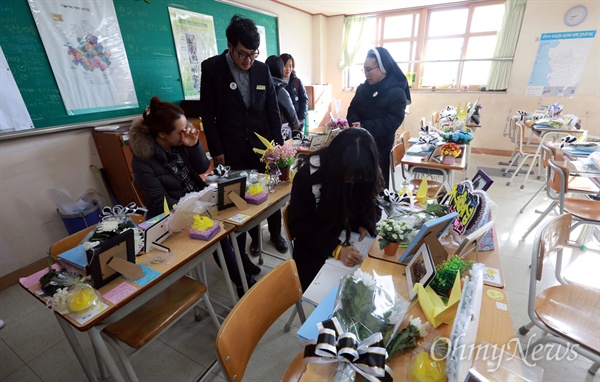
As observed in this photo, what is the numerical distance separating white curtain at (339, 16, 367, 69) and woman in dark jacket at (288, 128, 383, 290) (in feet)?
19.6

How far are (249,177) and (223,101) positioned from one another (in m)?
0.73

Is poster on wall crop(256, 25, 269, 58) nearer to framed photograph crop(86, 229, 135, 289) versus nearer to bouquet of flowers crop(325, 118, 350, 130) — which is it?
bouquet of flowers crop(325, 118, 350, 130)

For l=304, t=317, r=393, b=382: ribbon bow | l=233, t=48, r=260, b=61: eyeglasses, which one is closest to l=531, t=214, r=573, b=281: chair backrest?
l=304, t=317, r=393, b=382: ribbon bow

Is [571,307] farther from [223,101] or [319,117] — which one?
[319,117]

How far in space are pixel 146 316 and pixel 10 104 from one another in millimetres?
2197

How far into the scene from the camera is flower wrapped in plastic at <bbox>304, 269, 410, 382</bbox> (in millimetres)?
649

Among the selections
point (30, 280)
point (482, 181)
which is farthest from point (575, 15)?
point (30, 280)

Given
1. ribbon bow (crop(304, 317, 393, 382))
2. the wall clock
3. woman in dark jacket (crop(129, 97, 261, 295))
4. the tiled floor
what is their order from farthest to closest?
the wall clock → woman in dark jacket (crop(129, 97, 261, 295)) → the tiled floor → ribbon bow (crop(304, 317, 393, 382))

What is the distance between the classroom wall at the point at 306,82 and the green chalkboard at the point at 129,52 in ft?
0.88

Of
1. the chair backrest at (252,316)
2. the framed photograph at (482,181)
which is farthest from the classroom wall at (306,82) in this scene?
the framed photograph at (482,181)

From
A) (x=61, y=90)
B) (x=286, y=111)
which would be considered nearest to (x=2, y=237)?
(x=61, y=90)

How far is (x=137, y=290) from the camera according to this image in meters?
1.08

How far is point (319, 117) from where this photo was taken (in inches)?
255

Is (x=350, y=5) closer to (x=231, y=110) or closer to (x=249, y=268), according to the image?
(x=231, y=110)
